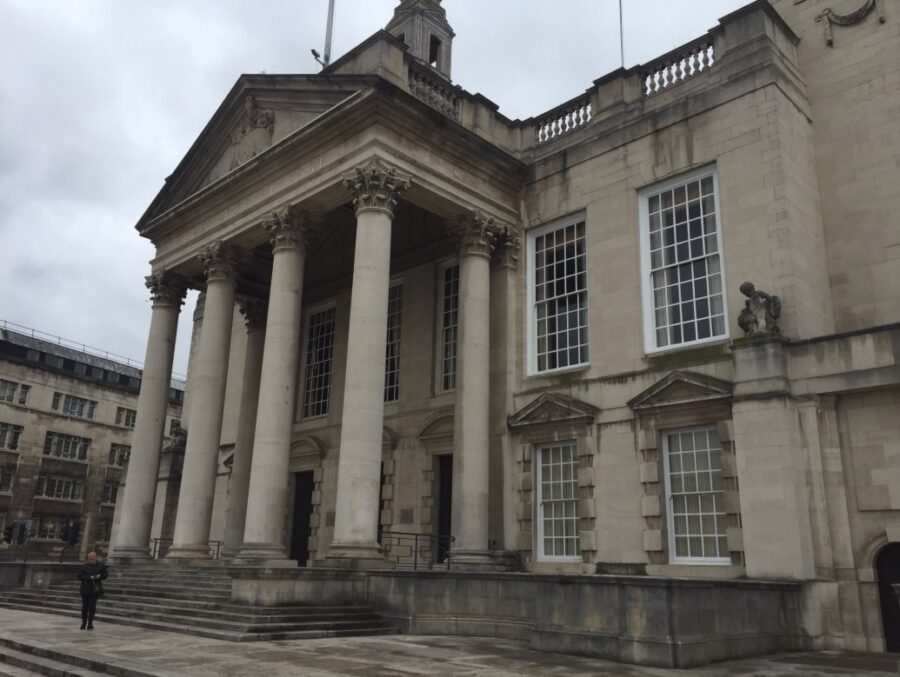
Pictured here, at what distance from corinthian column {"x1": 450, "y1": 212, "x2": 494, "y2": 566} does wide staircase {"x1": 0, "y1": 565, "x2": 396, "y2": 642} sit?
3.72 metres

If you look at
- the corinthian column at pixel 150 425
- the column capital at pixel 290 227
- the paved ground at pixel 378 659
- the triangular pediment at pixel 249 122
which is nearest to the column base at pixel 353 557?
the paved ground at pixel 378 659

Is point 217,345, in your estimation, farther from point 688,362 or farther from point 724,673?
point 724,673

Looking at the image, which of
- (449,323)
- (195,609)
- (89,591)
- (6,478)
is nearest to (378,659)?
(195,609)

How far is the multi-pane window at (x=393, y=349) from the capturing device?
2352 cm

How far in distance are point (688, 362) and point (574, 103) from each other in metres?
8.35

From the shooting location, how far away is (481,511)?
18484 millimetres

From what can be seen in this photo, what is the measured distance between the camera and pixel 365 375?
16.9 meters

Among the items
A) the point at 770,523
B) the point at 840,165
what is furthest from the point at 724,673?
the point at 840,165

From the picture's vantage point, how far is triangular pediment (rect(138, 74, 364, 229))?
19.8 metres

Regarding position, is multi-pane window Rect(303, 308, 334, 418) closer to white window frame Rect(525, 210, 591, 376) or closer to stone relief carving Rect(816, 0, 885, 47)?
white window frame Rect(525, 210, 591, 376)

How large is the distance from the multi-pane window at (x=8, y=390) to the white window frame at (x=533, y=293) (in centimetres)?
4148

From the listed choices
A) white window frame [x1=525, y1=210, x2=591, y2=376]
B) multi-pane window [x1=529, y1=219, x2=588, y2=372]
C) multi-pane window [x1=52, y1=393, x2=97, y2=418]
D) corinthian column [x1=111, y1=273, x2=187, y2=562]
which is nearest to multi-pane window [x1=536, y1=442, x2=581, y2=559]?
white window frame [x1=525, y1=210, x2=591, y2=376]

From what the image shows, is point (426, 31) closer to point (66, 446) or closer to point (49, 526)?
point (66, 446)

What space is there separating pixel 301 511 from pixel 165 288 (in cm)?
839
